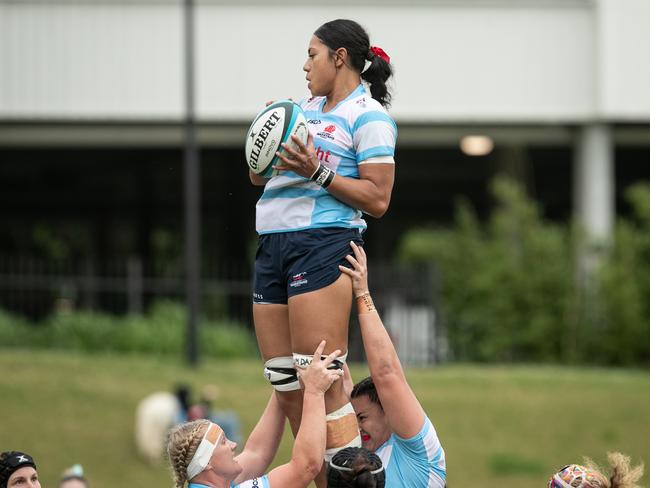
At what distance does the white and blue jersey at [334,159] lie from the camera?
5.26 m

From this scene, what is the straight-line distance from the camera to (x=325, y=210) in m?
5.28

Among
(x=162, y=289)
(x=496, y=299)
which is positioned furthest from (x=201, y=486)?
(x=162, y=289)

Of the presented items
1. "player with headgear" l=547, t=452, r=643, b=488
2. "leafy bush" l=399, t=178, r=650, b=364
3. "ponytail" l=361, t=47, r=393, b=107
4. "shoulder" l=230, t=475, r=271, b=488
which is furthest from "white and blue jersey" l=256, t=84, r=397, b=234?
"leafy bush" l=399, t=178, r=650, b=364

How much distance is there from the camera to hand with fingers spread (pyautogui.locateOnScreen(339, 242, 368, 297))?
5262 mm

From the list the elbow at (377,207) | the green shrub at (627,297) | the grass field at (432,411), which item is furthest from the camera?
the green shrub at (627,297)

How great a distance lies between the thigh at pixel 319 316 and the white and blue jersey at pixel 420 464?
1.65 feet

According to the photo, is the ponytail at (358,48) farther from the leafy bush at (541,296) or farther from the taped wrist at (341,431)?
the leafy bush at (541,296)

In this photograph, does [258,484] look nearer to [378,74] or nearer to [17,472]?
[17,472]

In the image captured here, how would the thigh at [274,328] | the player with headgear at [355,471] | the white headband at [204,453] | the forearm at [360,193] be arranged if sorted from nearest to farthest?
the player with headgear at [355,471] → the white headband at [204,453] → the forearm at [360,193] → the thigh at [274,328]

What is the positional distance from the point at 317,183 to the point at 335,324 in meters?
0.59

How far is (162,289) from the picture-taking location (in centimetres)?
2108

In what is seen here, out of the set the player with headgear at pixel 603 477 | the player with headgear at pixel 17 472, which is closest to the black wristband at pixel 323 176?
the player with headgear at pixel 603 477

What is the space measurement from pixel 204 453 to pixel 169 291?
1649 centimetres

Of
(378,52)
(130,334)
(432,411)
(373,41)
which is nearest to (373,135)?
(378,52)
